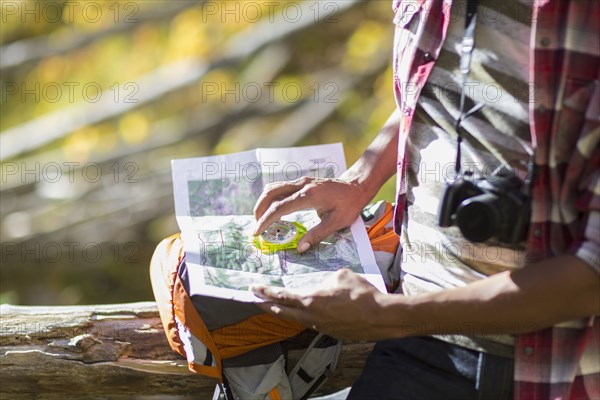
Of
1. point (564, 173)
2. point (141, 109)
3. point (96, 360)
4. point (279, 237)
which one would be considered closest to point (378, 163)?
point (279, 237)

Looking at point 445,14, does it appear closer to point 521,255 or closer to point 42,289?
point 521,255

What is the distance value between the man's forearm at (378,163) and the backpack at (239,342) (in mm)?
190

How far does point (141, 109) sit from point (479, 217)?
15.1ft

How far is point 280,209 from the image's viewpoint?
201 cm

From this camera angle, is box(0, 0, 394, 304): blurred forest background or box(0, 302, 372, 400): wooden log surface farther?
box(0, 0, 394, 304): blurred forest background

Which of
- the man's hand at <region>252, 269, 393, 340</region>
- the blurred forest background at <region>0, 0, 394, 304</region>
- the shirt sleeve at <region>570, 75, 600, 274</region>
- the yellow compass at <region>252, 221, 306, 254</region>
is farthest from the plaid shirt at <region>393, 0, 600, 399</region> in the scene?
the blurred forest background at <region>0, 0, 394, 304</region>

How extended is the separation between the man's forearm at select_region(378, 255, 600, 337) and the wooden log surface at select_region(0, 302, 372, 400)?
559 mm

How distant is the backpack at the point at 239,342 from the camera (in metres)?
1.86

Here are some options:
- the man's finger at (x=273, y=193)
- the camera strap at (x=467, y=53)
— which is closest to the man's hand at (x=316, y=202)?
the man's finger at (x=273, y=193)

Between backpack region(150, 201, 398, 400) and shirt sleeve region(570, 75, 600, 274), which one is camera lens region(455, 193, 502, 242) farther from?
backpack region(150, 201, 398, 400)

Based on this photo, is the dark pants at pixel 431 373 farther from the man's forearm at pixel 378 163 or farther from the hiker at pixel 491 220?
the man's forearm at pixel 378 163

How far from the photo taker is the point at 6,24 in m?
7.45

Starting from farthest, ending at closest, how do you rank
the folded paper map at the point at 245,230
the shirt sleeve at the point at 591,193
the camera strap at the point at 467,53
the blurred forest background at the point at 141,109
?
the blurred forest background at the point at 141,109, the folded paper map at the point at 245,230, the camera strap at the point at 467,53, the shirt sleeve at the point at 591,193

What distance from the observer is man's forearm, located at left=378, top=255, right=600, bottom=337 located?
58.7 inches
